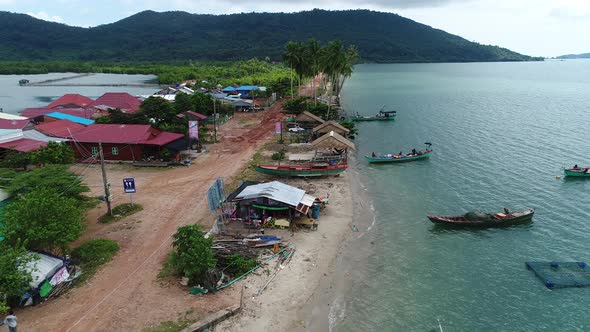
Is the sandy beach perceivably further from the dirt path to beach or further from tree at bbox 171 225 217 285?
tree at bbox 171 225 217 285

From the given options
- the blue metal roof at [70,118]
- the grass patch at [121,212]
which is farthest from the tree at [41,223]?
the blue metal roof at [70,118]

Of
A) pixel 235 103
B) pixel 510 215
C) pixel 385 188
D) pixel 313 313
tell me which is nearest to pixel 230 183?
pixel 385 188

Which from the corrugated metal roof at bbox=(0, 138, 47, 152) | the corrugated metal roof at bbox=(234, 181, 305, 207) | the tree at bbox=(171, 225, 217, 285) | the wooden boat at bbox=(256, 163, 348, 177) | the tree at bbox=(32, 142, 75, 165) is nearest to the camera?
the tree at bbox=(171, 225, 217, 285)

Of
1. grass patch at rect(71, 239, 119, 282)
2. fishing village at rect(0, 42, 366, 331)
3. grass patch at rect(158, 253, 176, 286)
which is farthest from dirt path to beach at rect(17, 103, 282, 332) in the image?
grass patch at rect(71, 239, 119, 282)

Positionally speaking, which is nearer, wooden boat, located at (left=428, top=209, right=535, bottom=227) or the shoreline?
the shoreline

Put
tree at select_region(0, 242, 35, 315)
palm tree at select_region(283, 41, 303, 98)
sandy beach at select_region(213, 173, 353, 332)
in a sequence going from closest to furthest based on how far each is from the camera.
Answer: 1. tree at select_region(0, 242, 35, 315)
2. sandy beach at select_region(213, 173, 353, 332)
3. palm tree at select_region(283, 41, 303, 98)

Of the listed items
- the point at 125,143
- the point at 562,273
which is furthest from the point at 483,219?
the point at 125,143

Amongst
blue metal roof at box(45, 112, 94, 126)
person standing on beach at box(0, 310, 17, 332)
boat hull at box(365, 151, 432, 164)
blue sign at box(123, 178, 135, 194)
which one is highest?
blue sign at box(123, 178, 135, 194)
